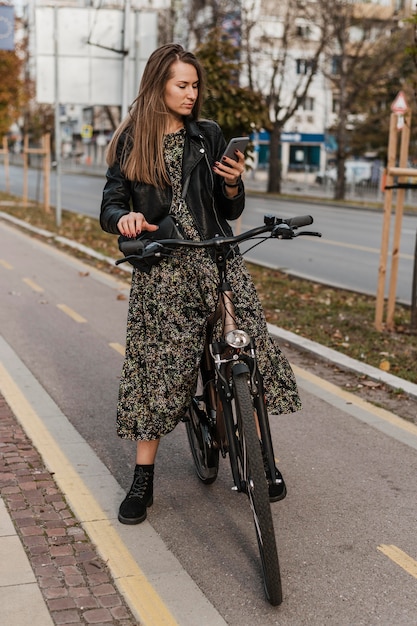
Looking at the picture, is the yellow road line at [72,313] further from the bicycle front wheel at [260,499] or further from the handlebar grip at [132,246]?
the bicycle front wheel at [260,499]

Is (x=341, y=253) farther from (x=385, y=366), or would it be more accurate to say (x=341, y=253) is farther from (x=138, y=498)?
(x=138, y=498)

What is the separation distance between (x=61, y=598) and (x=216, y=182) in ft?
5.90

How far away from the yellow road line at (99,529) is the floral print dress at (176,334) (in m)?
0.42

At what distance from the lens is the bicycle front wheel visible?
338 centimetres

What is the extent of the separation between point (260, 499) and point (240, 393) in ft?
1.30

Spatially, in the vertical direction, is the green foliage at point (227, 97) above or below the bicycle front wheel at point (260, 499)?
above

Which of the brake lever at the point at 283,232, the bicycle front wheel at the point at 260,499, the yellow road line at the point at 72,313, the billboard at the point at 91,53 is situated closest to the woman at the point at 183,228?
the brake lever at the point at 283,232

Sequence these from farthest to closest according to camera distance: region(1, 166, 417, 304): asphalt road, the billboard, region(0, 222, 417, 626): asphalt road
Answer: the billboard → region(1, 166, 417, 304): asphalt road → region(0, 222, 417, 626): asphalt road

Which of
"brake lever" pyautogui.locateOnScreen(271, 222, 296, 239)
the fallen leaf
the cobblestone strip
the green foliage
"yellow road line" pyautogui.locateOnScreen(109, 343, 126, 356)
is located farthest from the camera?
the green foliage

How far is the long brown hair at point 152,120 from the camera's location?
4027 millimetres

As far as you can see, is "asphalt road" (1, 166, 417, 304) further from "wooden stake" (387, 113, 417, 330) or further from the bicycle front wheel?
the bicycle front wheel

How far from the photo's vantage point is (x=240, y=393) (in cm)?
354

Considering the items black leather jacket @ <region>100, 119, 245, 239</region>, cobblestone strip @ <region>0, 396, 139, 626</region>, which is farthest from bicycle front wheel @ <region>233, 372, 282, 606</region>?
black leather jacket @ <region>100, 119, 245, 239</region>

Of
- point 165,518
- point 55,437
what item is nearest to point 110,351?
point 55,437
